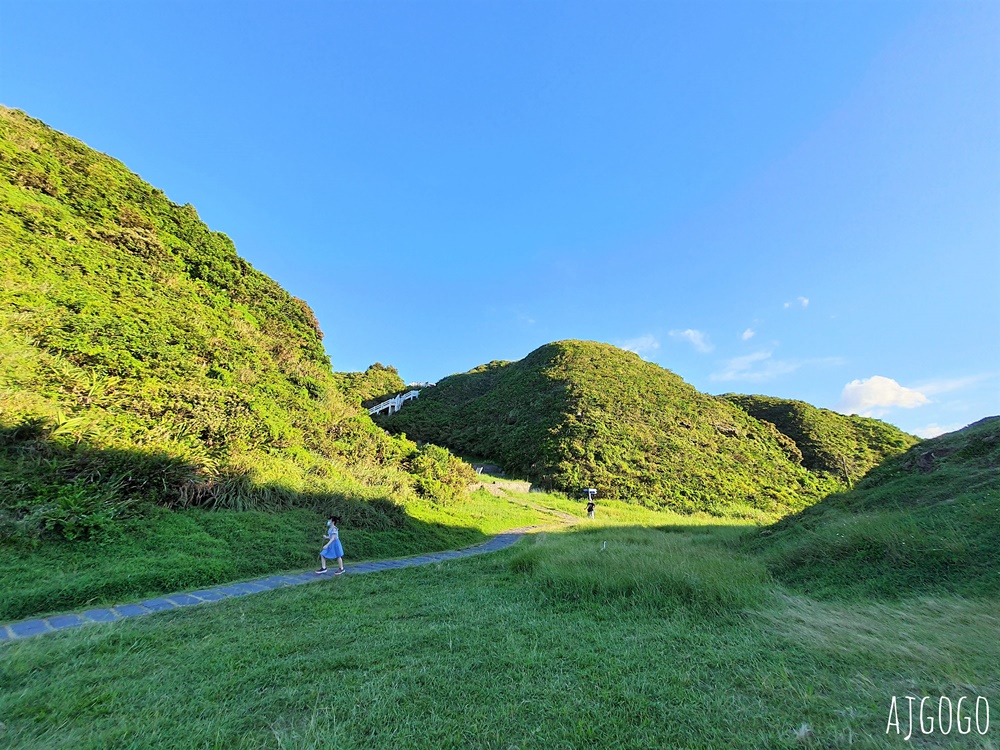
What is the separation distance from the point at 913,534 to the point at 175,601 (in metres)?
9.16

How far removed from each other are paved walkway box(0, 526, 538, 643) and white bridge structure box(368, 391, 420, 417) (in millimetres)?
34147

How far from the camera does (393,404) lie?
43250mm

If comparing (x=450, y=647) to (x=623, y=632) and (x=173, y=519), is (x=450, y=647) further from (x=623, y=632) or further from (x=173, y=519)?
(x=173, y=519)

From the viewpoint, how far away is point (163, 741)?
2.25 m

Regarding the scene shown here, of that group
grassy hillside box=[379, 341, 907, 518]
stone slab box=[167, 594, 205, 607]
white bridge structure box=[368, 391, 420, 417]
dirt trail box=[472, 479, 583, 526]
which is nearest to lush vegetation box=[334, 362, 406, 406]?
white bridge structure box=[368, 391, 420, 417]

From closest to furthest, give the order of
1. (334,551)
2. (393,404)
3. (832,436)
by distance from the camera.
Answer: (334,551) < (832,436) < (393,404)

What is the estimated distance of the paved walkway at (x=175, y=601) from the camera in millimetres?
4172

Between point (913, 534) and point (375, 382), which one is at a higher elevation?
point (375, 382)

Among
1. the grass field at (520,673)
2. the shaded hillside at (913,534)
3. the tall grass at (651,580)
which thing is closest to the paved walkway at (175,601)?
the grass field at (520,673)

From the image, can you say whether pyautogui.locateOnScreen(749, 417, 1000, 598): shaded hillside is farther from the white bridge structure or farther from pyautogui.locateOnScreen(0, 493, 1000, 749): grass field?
the white bridge structure

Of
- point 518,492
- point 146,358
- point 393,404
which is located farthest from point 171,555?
point 393,404

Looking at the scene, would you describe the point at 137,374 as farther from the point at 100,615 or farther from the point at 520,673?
the point at 520,673

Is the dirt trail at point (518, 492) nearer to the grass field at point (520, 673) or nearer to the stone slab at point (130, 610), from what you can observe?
the grass field at point (520, 673)

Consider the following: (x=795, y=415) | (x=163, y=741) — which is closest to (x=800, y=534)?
(x=163, y=741)
